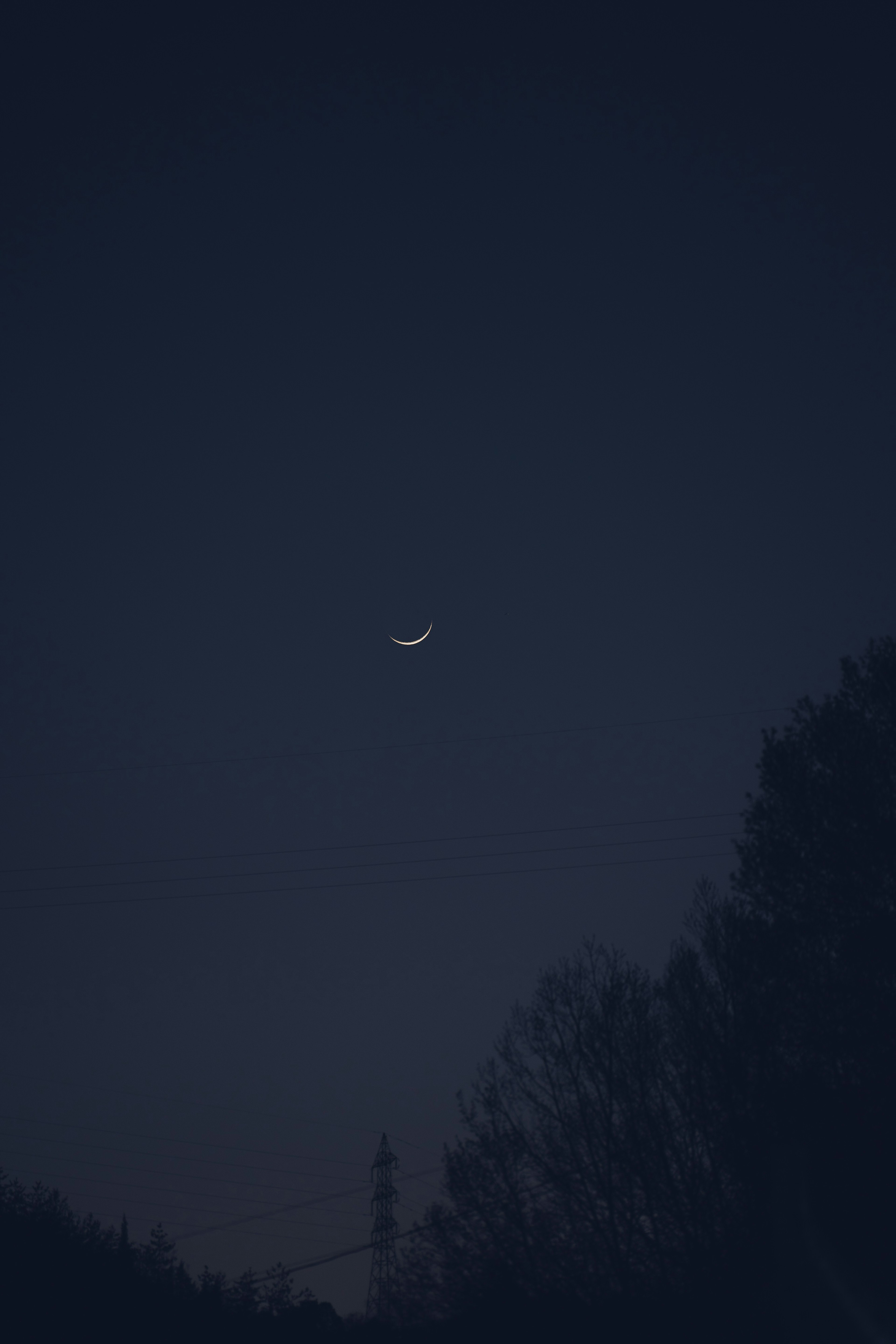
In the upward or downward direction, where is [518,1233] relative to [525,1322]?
upward

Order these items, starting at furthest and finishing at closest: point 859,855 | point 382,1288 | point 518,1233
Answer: point 382,1288
point 518,1233
point 859,855

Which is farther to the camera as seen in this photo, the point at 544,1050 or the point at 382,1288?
the point at 382,1288

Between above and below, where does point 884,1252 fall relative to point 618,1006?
below

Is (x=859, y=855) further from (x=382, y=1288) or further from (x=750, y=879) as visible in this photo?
(x=382, y=1288)

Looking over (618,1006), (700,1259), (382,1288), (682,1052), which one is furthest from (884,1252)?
(382,1288)

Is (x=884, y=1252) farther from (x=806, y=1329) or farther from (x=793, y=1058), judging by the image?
(x=793, y=1058)

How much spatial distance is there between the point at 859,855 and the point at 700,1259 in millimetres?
12078

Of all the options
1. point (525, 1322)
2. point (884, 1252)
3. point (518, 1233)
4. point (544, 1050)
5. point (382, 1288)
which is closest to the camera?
point (884, 1252)

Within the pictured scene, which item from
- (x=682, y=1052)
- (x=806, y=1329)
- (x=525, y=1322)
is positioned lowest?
(x=806, y=1329)

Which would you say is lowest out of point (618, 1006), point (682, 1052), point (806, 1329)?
point (806, 1329)

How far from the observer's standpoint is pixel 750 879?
20812 millimetres

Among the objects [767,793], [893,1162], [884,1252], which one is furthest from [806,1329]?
[767,793]

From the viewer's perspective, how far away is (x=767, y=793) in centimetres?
2122

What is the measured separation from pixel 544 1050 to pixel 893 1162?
40.1 feet
